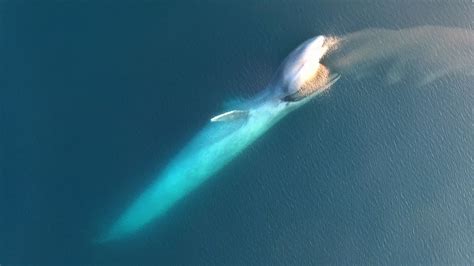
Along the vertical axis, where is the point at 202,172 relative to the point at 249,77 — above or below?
below

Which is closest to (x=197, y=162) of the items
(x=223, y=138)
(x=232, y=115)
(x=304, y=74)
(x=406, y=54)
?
(x=223, y=138)

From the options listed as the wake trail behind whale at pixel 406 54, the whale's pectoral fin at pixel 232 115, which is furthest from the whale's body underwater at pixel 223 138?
the wake trail behind whale at pixel 406 54

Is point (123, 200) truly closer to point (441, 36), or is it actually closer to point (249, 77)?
point (249, 77)

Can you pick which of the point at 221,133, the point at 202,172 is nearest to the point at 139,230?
the point at 202,172

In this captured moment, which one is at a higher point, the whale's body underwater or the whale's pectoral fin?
the whale's pectoral fin

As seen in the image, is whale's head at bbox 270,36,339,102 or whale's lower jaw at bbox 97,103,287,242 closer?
whale's head at bbox 270,36,339,102

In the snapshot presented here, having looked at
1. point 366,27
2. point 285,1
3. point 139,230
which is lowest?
point 139,230

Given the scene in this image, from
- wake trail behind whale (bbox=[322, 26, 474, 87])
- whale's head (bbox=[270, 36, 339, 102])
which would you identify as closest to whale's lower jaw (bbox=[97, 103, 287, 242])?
whale's head (bbox=[270, 36, 339, 102])

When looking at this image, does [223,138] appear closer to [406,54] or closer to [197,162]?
[197,162]

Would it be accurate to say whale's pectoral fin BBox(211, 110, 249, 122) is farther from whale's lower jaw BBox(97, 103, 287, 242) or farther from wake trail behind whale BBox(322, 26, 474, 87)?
wake trail behind whale BBox(322, 26, 474, 87)
